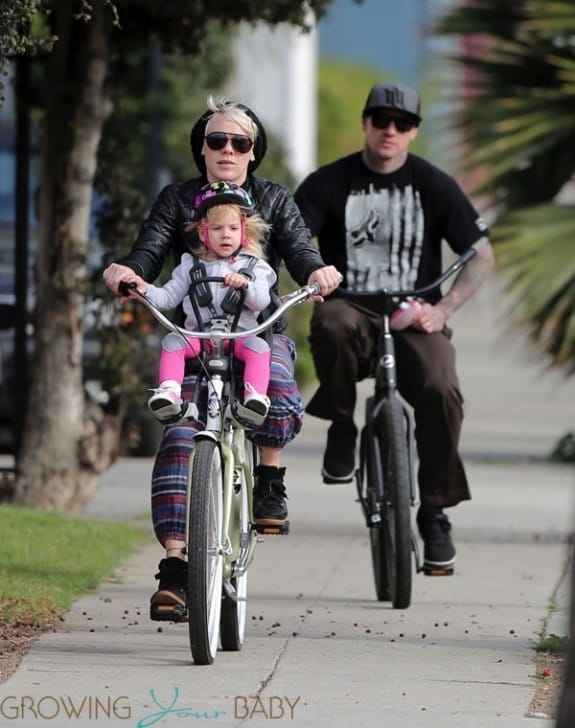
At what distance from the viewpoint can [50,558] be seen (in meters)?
7.99

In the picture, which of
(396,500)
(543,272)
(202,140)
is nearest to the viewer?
(202,140)

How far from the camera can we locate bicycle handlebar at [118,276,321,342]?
5738 millimetres

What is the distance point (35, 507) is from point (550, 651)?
13.5 feet

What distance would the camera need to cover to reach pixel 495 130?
42.2ft

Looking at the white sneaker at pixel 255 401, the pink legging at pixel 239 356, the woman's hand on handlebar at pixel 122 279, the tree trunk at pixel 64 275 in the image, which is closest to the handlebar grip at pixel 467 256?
the pink legging at pixel 239 356

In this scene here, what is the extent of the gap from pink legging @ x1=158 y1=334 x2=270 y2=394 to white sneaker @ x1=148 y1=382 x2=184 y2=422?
0.07m

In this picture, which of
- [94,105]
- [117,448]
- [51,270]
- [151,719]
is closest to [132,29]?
[94,105]

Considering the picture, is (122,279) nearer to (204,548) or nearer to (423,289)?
(204,548)

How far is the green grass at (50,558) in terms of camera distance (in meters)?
6.79

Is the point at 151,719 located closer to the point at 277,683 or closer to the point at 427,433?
the point at 277,683

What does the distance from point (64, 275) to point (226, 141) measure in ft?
12.1

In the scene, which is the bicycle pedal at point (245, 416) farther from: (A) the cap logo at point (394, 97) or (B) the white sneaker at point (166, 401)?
(A) the cap logo at point (394, 97)

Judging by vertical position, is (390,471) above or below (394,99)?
below

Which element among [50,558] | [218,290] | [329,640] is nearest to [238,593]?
[329,640]
